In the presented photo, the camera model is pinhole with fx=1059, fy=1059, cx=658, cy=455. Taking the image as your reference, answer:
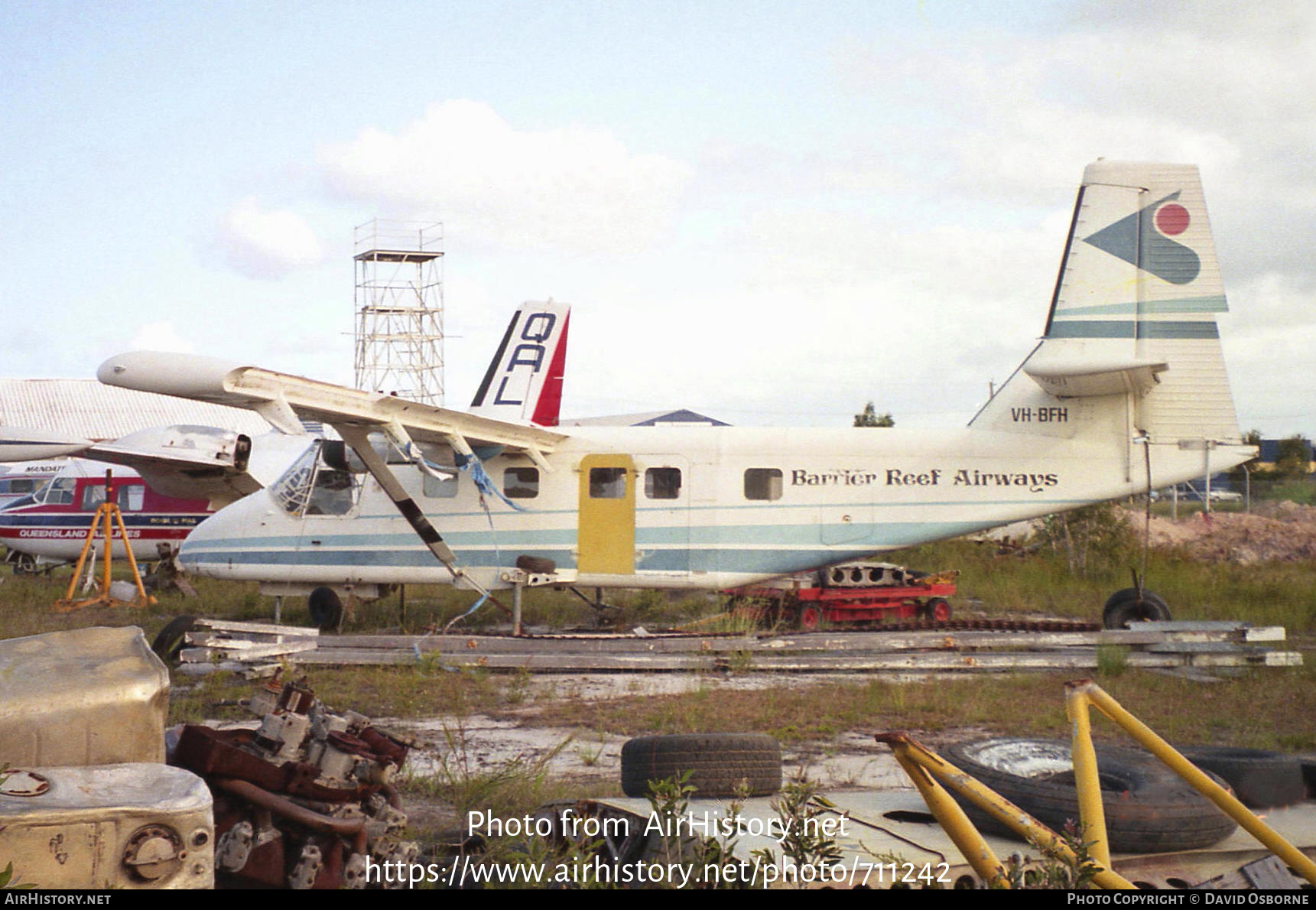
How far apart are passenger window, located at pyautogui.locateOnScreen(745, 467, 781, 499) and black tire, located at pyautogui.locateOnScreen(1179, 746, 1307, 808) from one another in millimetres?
7840

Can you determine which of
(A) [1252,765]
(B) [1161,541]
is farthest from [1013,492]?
(B) [1161,541]

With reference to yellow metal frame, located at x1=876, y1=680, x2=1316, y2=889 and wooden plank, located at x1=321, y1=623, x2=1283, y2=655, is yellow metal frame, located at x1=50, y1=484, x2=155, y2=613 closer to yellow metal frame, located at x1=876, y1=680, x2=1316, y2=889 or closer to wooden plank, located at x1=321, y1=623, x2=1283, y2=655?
→ wooden plank, located at x1=321, y1=623, x2=1283, y2=655

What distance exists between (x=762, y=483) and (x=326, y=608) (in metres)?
6.27

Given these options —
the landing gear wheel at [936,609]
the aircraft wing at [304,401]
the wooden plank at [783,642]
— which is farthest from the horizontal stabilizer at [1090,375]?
the aircraft wing at [304,401]

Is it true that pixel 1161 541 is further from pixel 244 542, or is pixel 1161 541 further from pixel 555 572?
pixel 244 542

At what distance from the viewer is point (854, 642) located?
34.9ft

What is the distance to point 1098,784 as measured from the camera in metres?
4.02

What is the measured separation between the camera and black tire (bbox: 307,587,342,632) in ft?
47.5

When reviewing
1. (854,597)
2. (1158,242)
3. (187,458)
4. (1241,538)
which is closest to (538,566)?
(854,597)

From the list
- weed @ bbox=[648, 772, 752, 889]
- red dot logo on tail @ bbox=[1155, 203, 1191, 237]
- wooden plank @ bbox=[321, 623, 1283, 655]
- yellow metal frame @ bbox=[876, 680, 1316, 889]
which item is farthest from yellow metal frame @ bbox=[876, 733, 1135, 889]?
red dot logo on tail @ bbox=[1155, 203, 1191, 237]

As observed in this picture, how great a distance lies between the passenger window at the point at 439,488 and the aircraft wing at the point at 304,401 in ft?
1.65

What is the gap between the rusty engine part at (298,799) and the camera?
4492 millimetres

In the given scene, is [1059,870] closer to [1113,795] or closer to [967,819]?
[967,819]

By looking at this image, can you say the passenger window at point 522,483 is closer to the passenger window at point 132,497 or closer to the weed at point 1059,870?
the weed at point 1059,870
